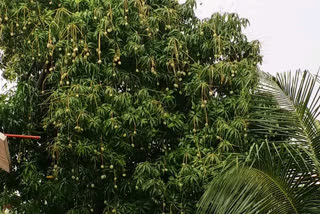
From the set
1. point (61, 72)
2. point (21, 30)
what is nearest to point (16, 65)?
point (21, 30)

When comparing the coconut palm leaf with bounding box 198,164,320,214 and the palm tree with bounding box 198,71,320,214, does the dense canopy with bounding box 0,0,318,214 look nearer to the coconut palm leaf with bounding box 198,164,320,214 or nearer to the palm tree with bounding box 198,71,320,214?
the palm tree with bounding box 198,71,320,214

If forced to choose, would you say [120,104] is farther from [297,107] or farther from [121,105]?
[297,107]

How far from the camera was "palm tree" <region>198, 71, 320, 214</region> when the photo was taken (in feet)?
12.3

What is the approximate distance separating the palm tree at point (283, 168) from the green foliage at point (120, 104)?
83 centimetres

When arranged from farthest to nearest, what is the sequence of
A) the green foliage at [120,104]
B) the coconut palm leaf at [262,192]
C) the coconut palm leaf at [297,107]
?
the green foliage at [120,104] → the coconut palm leaf at [297,107] → the coconut palm leaf at [262,192]

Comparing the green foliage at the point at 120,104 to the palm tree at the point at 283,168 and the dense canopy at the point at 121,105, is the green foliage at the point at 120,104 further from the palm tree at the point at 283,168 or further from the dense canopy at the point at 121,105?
the palm tree at the point at 283,168

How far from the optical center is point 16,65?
20.2 feet

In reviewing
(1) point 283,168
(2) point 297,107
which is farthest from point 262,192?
(2) point 297,107

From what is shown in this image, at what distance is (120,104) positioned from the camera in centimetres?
539

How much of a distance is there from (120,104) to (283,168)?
1.90 m

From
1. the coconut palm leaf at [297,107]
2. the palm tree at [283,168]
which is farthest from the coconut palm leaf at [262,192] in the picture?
the coconut palm leaf at [297,107]

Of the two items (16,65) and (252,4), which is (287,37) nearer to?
(252,4)

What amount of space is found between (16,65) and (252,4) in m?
2.99

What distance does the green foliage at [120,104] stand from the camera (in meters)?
5.38
